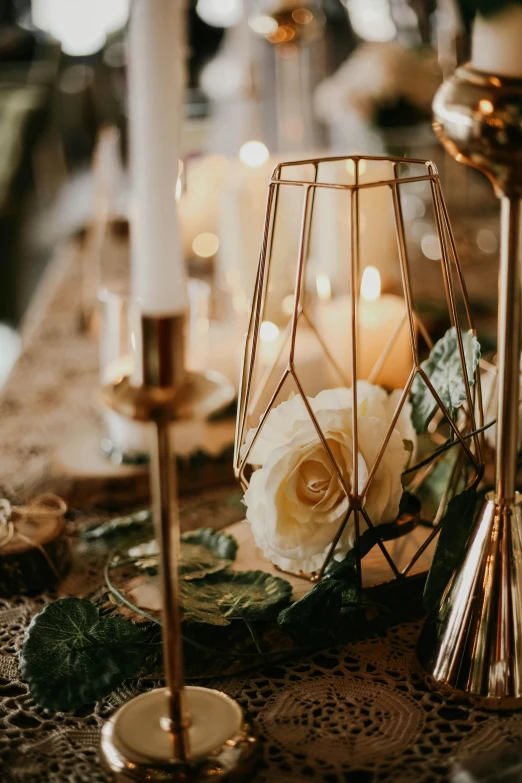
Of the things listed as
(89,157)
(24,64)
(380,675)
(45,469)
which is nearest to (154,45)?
(380,675)

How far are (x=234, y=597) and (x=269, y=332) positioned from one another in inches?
13.2

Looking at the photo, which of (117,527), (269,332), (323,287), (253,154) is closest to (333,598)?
(117,527)

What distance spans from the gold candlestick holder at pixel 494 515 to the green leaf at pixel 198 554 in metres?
0.14

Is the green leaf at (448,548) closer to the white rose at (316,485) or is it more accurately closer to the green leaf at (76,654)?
the white rose at (316,485)

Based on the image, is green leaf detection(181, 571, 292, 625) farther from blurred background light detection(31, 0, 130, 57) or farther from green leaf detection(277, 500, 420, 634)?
blurred background light detection(31, 0, 130, 57)

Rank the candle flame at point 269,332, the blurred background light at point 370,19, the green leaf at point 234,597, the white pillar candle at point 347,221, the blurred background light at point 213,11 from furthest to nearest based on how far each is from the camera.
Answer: the blurred background light at point 213,11, the blurred background light at point 370,19, the white pillar candle at point 347,221, the candle flame at point 269,332, the green leaf at point 234,597

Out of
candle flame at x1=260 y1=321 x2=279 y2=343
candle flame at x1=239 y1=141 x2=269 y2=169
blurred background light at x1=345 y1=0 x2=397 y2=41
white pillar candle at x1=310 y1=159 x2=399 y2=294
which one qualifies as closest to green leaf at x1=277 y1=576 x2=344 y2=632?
candle flame at x1=260 y1=321 x2=279 y2=343

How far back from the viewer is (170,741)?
391mm

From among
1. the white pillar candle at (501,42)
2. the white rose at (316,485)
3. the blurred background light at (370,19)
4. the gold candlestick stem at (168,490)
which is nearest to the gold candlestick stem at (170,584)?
the gold candlestick stem at (168,490)

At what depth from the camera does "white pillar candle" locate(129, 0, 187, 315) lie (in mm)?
287

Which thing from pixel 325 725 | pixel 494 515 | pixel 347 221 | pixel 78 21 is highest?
pixel 78 21

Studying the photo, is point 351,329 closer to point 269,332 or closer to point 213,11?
point 269,332

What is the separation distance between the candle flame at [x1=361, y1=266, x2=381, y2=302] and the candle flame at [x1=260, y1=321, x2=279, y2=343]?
11cm

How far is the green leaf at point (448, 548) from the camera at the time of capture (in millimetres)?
469
